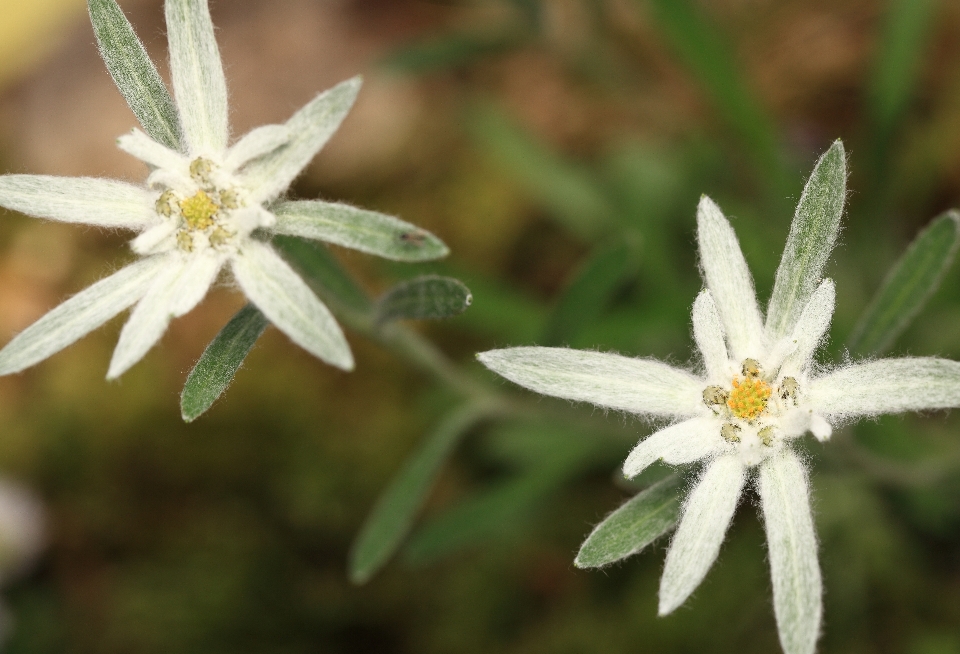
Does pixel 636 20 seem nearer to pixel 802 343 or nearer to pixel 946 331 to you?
pixel 946 331

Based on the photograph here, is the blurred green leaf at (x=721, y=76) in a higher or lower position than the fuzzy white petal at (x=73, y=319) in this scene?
higher

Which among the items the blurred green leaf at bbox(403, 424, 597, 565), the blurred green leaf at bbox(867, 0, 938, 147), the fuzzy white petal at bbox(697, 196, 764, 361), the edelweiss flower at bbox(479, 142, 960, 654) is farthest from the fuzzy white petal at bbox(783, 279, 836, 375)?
the blurred green leaf at bbox(867, 0, 938, 147)

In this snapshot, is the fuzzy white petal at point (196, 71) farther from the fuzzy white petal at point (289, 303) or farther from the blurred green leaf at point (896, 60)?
the blurred green leaf at point (896, 60)

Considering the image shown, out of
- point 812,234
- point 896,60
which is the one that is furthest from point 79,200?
point 896,60

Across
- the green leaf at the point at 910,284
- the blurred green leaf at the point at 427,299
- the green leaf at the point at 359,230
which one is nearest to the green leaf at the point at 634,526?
the blurred green leaf at the point at 427,299

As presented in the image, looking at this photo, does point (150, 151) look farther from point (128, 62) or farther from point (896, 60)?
point (896, 60)

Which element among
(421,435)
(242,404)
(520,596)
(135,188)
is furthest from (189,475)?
(135,188)

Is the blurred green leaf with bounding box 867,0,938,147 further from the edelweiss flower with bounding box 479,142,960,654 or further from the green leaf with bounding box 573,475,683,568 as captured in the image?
the green leaf with bounding box 573,475,683,568
